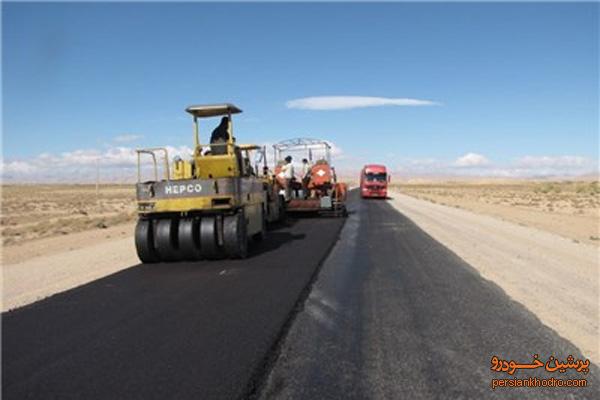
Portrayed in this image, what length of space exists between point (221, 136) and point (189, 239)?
125 inches

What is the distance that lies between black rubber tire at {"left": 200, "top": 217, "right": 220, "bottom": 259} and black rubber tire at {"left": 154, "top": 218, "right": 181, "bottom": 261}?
576 millimetres

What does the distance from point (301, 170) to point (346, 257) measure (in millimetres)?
11397

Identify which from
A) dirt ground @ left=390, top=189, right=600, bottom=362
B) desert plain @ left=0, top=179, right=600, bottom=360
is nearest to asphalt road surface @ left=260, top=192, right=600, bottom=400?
dirt ground @ left=390, top=189, right=600, bottom=362

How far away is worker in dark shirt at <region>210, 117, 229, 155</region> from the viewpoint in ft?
40.6

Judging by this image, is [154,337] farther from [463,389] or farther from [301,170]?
[301,170]

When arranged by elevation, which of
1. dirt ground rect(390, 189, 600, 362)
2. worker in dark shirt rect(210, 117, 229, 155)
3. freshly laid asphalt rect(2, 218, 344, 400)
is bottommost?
dirt ground rect(390, 189, 600, 362)

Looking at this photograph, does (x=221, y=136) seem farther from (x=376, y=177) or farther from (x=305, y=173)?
(x=376, y=177)

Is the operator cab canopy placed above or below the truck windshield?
above

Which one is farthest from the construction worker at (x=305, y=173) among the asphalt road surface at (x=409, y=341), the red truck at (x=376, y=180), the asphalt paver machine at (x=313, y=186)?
the red truck at (x=376, y=180)

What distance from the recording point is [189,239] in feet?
34.2

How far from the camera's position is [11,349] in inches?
209

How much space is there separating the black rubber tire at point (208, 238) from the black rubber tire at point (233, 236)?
0.21 m

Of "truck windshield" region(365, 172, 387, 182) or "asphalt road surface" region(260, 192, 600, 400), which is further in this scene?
"truck windshield" region(365, 172, 387, 182)

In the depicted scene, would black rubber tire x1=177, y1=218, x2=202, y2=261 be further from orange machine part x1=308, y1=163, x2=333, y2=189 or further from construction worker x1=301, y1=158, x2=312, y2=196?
orange machine part x1=308, y1=163, x2=333, y2=189
